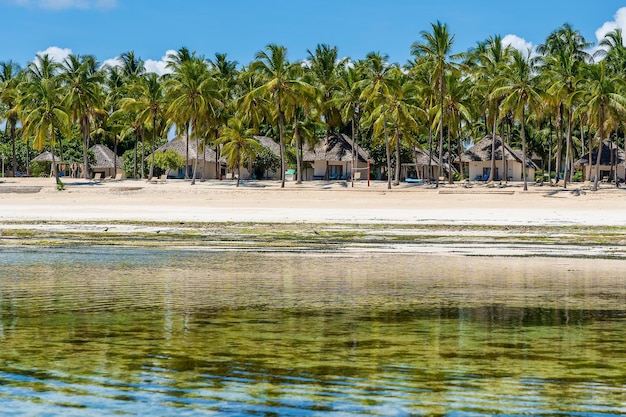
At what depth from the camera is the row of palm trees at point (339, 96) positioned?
62.5 meters

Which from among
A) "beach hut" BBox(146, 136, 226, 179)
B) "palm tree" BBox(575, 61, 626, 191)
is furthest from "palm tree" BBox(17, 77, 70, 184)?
"palm tree" BBox(575, 61, 626, 191)

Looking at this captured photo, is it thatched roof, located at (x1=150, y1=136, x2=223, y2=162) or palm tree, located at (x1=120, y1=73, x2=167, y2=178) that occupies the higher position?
palm tree, located at (x1=120, y1=73, x2=167, y2=178)

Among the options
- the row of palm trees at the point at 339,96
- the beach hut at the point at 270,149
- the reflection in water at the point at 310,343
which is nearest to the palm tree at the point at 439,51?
the row of palm trees at the point at 339,96

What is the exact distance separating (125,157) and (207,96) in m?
22.5

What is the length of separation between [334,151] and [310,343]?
72.7 metres

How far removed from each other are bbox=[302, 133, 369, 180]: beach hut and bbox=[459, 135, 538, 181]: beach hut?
29.9 ft

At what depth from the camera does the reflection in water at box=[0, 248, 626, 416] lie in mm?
6652

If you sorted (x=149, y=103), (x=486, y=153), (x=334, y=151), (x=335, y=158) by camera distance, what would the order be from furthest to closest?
(x=486, y=153)
(x=334, y=151)
(x=335, y=158)
(x=149, y=103)

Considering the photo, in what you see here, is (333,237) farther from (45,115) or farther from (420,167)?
(420,167)

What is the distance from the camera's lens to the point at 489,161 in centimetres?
8306

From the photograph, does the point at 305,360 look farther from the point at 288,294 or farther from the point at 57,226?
the point at 57,226

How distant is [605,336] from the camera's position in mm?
9766

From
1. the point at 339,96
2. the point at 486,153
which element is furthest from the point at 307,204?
the point at 486,153

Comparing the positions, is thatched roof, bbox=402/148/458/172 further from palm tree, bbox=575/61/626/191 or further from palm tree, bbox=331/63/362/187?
palm tree, bbox=575/61/626/191
